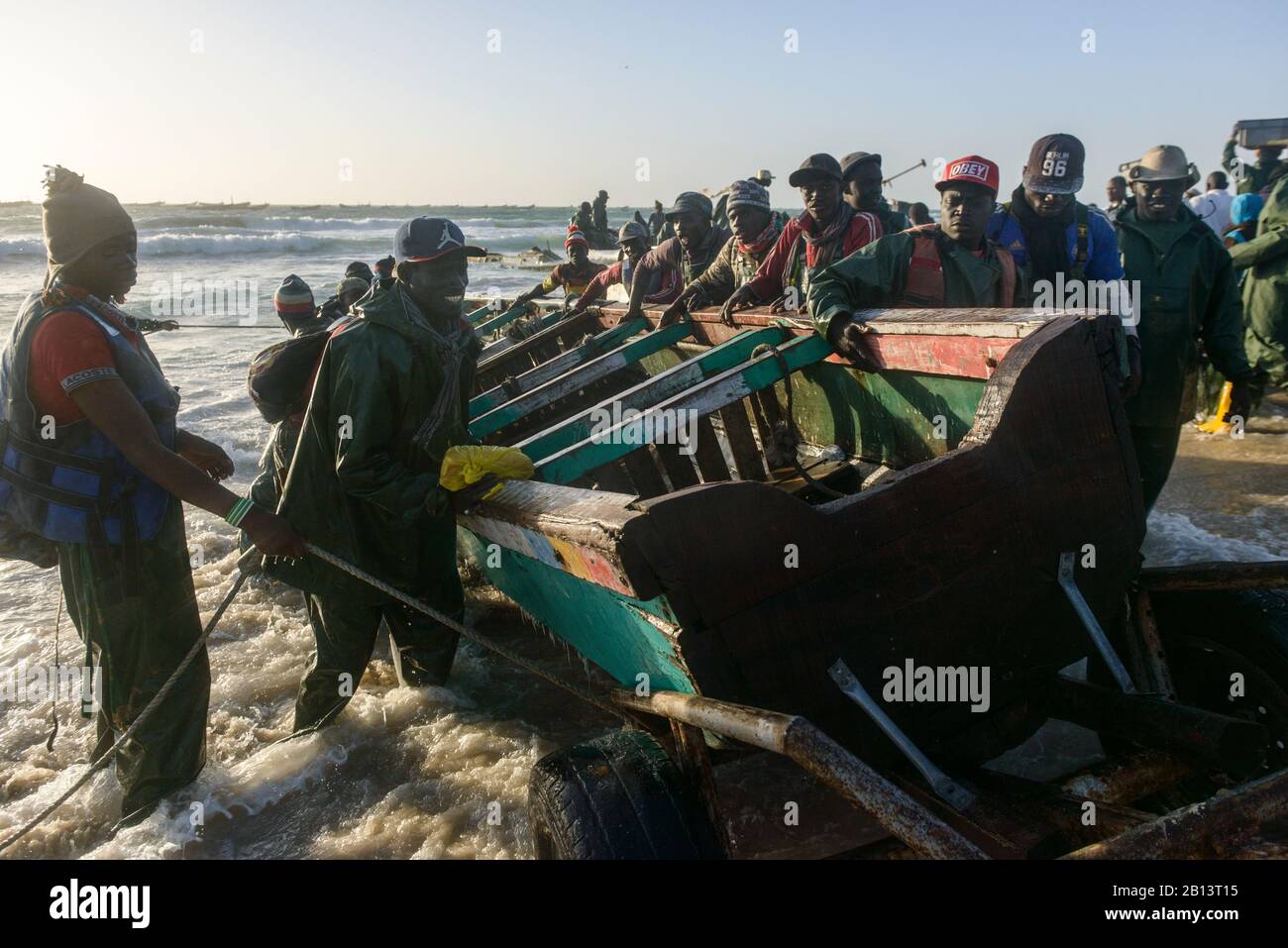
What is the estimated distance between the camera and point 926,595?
85.0 inches

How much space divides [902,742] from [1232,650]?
1.32 meters

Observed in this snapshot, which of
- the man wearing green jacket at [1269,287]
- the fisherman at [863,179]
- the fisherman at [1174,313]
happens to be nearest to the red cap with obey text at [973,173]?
the fisherman at [1174,313]

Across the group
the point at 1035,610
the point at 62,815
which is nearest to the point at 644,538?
the point at 1035,610

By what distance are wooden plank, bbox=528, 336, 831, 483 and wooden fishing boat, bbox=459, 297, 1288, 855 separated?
1 cm

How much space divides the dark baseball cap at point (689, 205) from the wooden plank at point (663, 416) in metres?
4.00

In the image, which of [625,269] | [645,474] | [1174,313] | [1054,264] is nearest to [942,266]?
[1054,264]

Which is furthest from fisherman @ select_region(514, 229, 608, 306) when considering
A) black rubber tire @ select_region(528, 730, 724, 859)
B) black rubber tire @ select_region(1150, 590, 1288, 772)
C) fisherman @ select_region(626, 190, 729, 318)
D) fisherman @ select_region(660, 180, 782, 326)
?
black rubber tire @ select_region(528, 730, 724, 859)

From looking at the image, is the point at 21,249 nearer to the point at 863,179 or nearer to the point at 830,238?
the point at 863,179

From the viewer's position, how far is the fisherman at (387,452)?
2.97 m

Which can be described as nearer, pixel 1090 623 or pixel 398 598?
pixel 1090 623

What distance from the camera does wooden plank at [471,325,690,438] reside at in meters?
4.37

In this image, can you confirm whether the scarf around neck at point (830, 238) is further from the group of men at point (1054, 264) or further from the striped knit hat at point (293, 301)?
the striped knit hat at point (293, 301)
